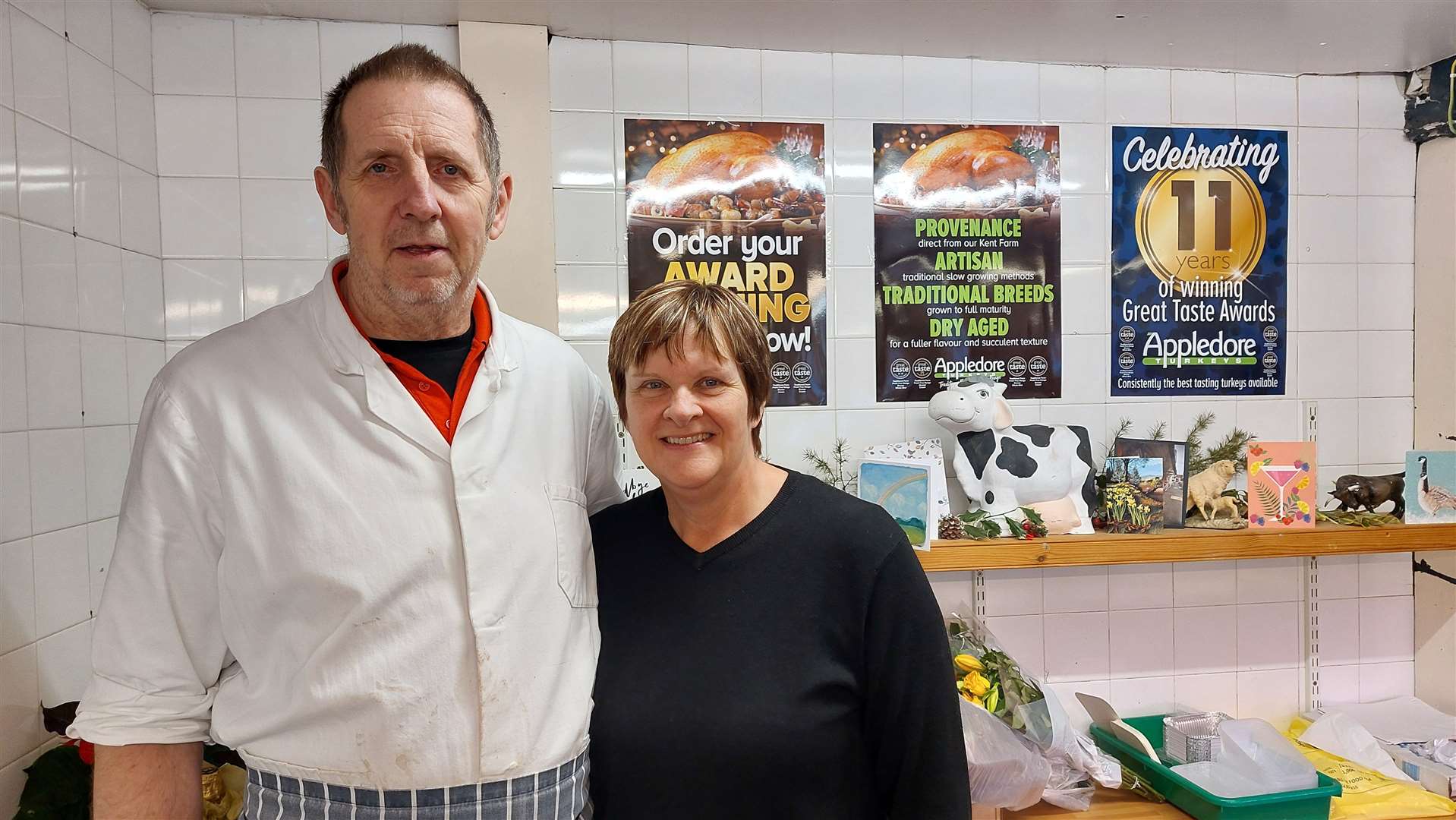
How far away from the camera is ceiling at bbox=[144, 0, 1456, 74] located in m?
2.21

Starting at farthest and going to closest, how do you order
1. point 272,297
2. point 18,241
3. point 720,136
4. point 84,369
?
point 720,136 → point 272,297 → point 84,369 → point 18,241

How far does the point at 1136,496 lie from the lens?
242 centimetres

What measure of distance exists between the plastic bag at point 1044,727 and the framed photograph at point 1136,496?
19.1 inches

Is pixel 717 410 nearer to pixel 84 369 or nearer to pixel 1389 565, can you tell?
pixel 84 369

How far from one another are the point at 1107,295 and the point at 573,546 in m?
1.99

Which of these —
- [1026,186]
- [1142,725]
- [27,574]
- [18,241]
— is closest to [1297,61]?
[1026,186]

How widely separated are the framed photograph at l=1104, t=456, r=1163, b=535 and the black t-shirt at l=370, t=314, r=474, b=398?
186 centimetres

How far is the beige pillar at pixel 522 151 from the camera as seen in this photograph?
7.52 ft

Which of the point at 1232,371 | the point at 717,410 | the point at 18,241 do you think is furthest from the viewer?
the point at 1232,371

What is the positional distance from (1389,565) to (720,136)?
7.94ft

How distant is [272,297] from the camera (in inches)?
90.7

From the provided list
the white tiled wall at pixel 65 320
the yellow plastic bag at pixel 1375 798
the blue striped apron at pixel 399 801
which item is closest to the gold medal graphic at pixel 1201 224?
the yellow plastic bag at pixel 1375 798

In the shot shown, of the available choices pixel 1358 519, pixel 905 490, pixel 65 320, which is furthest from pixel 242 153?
pixel 1358 519

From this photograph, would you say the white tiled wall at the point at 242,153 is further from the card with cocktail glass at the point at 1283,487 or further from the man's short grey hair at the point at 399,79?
the card with cocktail glass at the point at 1283,487
